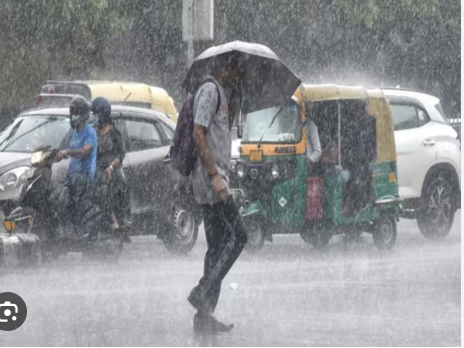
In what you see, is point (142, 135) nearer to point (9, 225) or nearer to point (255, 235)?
point (255, 235)

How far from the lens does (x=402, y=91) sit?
1888 cm

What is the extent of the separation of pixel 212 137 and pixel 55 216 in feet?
18.2

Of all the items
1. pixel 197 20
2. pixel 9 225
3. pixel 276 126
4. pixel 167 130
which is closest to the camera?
pixel 9 225

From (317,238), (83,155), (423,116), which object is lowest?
(317,238)

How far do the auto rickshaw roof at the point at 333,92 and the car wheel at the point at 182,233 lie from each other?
1.85 meters

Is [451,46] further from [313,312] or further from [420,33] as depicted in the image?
[313,312]

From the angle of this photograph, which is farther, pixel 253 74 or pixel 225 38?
pixel 225 38

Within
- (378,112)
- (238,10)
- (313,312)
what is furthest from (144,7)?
(313,312)

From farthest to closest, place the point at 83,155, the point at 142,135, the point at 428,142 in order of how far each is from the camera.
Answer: the point at 428,142 < the point at 142,135 < the point at 83,155

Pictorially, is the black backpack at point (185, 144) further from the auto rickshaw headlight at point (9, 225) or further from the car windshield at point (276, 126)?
the car windshield at point (276, 126)

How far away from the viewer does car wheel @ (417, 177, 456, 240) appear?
59.5 feet

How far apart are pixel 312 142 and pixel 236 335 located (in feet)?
21.8

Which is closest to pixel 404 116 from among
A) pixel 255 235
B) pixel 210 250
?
pixel 255 235

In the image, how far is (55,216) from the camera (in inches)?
578
